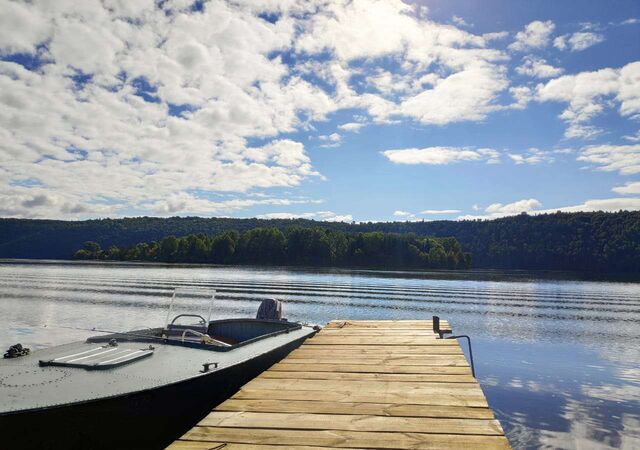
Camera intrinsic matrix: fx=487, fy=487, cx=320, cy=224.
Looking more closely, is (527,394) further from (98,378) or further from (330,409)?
(98,378)

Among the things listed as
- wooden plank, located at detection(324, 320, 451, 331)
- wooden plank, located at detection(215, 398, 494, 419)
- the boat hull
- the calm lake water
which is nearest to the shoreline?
the calm lake water

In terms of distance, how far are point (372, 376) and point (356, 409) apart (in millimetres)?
1785

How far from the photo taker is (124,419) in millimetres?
6672

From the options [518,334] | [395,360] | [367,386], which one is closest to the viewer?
[367,386]

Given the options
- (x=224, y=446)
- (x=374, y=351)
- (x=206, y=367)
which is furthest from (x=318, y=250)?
(x=224, y=446)

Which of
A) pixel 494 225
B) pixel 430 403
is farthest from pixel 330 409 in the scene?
pixel 494 225

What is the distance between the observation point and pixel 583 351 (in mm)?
21203

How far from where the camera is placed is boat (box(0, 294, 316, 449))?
19.7 feet

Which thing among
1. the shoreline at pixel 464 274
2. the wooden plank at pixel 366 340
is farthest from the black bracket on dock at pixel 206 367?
the shoreline at pixel 464 274

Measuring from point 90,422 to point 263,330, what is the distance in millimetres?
6727

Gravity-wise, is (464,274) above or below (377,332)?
below

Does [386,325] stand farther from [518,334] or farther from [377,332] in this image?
[518,334]

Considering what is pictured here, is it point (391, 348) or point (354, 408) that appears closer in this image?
point (354, 408)

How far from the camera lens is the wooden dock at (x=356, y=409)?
176 inches
